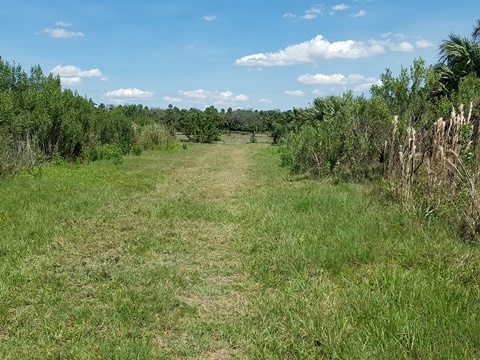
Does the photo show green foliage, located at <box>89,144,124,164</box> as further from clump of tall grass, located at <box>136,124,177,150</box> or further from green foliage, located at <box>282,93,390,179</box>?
green foliage, located at <box>282,93,390,179</box>

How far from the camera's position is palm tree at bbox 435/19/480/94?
61.2 ft

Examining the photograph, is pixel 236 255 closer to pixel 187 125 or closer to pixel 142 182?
pixel 142 182

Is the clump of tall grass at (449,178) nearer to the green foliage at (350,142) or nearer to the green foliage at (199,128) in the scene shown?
the green foliage at (350,142)

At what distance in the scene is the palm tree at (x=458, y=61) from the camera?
18.6m

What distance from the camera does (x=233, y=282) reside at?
5.06 m

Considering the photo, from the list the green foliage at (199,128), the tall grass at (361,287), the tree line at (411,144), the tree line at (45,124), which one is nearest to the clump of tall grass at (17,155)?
the tree line at (45,124)

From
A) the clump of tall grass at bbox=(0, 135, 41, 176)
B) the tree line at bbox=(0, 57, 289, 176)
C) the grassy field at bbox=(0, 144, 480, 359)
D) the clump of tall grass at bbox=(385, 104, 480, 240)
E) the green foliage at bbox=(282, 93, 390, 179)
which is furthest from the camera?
the tree line at bbox=(0, 57, 289, 176)

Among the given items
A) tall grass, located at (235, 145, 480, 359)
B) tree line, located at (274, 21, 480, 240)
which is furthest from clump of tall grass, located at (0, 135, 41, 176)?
tree line, located at (274, 21, 480, 240)

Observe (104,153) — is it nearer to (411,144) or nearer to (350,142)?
(350,142)

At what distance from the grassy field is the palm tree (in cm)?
1298

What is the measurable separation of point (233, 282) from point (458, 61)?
1881 centimetres

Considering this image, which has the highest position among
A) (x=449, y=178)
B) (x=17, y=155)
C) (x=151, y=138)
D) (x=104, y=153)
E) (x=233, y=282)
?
(x=151, y=138)

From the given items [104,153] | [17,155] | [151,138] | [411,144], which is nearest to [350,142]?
[411,144]

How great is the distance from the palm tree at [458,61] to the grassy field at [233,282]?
12982 millimetres
